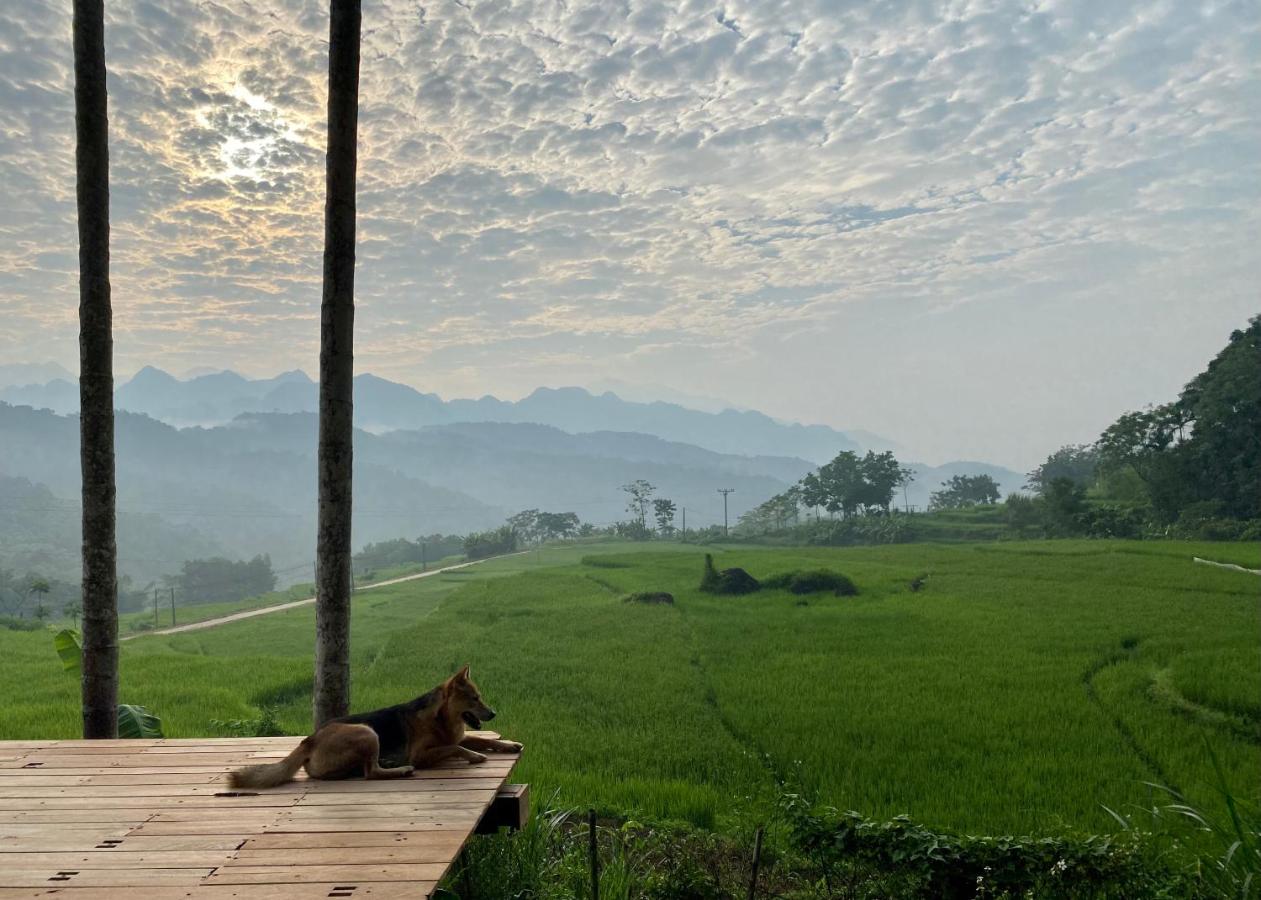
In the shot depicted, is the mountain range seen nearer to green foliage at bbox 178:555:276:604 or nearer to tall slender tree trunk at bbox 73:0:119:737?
green foliage at bbox 178:555:276:604

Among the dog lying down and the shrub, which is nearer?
the dog lying down

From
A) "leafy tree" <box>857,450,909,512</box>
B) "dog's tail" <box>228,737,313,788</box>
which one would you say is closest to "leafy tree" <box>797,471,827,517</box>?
"leafy tree" <box>857,450,909,512</box>

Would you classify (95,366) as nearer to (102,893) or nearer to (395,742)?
(395,742)

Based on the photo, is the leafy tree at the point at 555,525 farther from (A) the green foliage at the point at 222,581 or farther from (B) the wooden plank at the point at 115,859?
(B) the wooden plank at the point at 115,859

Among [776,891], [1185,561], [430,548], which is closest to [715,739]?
[776,891]

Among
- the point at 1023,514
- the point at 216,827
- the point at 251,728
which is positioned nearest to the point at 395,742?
the point at 216,827

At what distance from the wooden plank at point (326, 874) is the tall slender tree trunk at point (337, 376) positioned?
2.34m

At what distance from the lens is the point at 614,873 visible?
4.45 metres

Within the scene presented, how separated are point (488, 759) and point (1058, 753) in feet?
20.7

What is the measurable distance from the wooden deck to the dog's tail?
0.23 ft

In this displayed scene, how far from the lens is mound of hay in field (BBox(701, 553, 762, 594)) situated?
19.5 meters

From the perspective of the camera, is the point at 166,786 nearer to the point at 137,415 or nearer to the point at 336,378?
the point at 336,378

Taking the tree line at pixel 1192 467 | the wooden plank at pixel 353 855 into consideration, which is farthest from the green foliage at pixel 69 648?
the tree line at pixel 1192 467

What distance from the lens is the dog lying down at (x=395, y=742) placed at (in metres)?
3.77
